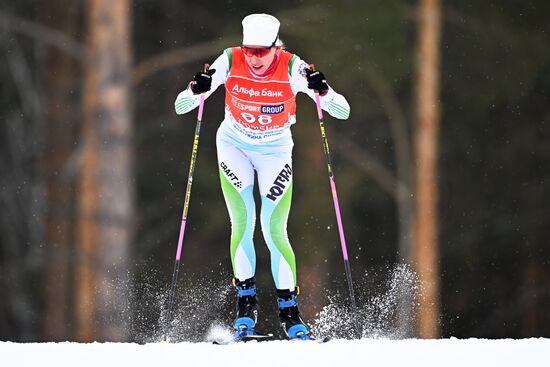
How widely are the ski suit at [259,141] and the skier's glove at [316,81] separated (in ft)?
0.30

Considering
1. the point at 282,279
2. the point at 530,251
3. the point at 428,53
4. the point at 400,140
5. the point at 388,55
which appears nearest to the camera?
the point at 282,279

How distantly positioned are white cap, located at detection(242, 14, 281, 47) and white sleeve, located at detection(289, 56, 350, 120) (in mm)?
280

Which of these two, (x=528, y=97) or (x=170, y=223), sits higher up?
(x=528, y=97)

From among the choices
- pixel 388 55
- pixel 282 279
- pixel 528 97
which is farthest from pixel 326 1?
pixel 282 279

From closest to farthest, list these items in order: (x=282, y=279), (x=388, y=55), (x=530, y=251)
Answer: (x=282, y=279) → (x=388, y=55) → (x=530, y=251)

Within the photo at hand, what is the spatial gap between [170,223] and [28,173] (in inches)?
118

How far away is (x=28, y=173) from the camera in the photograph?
67.9 ft

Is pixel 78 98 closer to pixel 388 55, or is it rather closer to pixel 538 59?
pixel 388 55

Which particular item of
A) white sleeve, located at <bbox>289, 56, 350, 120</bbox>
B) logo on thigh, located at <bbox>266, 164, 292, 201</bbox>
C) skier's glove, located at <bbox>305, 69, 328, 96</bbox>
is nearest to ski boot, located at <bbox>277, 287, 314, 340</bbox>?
logo on thigh, located at <bbox>266, 164, 292, 201</bbox>

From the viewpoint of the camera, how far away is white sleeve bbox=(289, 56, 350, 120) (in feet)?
23.5

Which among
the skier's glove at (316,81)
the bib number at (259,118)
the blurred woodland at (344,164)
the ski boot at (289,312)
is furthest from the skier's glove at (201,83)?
the blurred woodland at (344,164)

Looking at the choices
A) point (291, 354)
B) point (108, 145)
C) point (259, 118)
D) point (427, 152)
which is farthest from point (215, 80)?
point (427, 152)

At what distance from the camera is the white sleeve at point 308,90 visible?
7.18 m

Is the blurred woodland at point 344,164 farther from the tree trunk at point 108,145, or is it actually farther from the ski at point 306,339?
the ski at point 306,339
